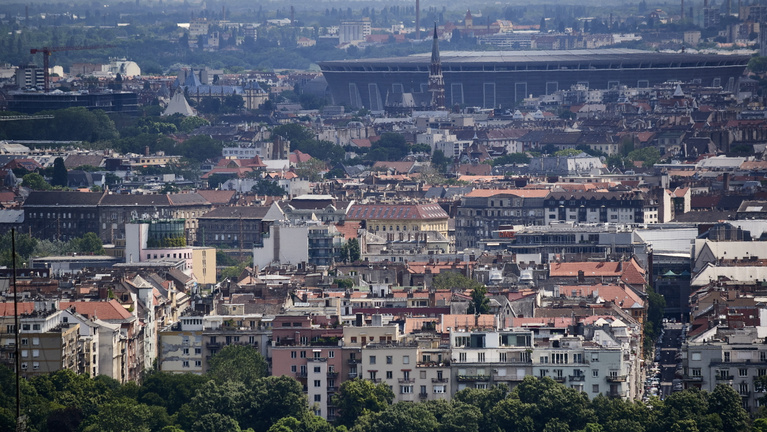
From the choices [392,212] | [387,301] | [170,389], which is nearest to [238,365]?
[170,389]

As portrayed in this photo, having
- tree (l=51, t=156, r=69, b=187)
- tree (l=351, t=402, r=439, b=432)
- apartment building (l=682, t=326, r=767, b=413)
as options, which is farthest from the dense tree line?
tree (l=51, t=156, r=69, b=187)

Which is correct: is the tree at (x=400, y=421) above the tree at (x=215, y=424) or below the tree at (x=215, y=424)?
above

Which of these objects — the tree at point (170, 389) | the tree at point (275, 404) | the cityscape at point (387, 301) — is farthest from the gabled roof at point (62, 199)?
the tree at point (275, 404)

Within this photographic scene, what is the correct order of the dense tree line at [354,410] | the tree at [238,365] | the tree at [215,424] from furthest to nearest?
1. the tree at [238,365]
2. the tree at [215,424]
3. the dense tree line at [354,410]

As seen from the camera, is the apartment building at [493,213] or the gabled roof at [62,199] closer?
the apartment building at [493,213]

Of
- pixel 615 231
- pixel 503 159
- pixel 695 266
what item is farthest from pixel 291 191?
pixel 695 266

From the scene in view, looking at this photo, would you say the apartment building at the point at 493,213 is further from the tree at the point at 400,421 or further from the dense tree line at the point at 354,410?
the tree at the point at 400,421
